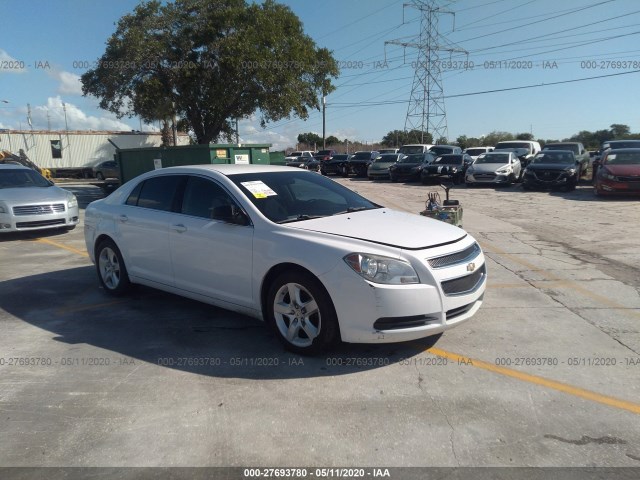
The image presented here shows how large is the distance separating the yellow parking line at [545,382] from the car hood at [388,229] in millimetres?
975

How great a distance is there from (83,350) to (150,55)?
54.7 feet

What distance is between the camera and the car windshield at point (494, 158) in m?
21.2

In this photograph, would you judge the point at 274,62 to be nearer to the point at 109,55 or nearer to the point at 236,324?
the point at 109,55

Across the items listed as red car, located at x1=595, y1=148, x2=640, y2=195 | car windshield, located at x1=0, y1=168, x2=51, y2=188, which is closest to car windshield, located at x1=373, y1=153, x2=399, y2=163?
red car, located at x1=595, y1=148, x2=640, y2=195

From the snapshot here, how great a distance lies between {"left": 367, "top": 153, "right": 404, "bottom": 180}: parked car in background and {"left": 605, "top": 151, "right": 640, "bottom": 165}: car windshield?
11.6m

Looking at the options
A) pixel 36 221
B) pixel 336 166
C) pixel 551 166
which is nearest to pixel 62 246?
pixel 36 221

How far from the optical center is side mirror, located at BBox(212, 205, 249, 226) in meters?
4.51

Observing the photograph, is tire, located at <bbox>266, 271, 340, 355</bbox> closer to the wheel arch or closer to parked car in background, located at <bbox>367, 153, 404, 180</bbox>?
the wheel arch

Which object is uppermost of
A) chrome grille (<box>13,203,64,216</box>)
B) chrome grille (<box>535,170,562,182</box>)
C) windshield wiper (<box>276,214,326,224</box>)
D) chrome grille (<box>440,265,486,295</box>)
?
windshield wiper (<box>276,214,326,224</box>)

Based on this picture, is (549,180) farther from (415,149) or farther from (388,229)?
(388,229)

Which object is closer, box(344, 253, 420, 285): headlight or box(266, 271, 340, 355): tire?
box(344, 253, 420, 285): headlight

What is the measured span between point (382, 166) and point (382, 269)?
916 inches

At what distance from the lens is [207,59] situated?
19000mm

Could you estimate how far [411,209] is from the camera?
47.1 ft
